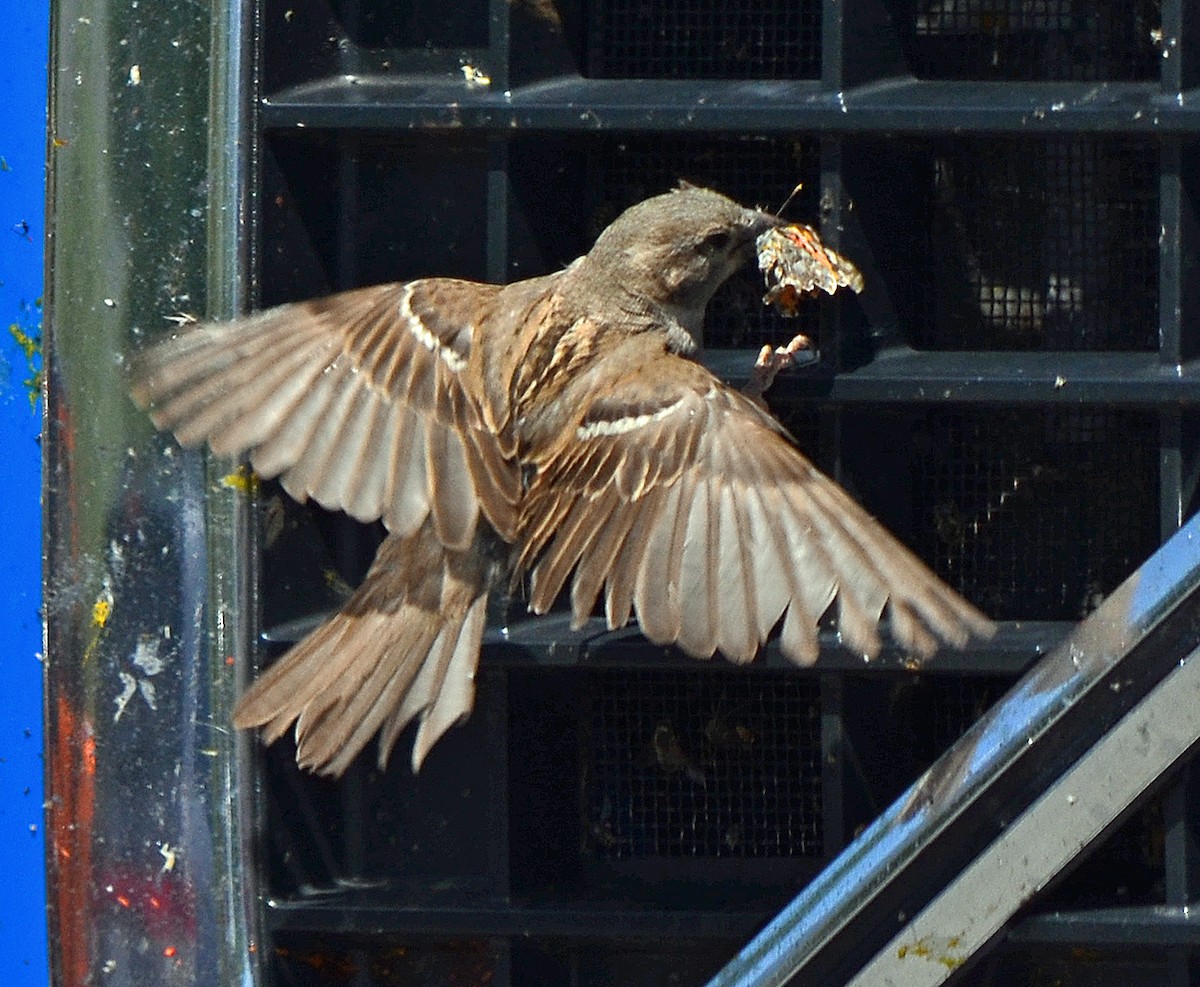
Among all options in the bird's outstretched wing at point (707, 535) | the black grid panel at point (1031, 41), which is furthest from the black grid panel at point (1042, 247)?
the bird's outstretched wing at point (707, 535)

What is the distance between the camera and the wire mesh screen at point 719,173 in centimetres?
329

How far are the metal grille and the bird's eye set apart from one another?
52 cm

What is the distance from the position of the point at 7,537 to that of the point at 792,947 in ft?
4.56

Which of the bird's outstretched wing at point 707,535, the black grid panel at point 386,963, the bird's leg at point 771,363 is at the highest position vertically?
the bird's leg at point 771,363

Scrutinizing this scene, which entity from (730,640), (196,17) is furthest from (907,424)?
(196,17)

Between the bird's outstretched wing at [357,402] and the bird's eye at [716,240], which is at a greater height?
the bird's eye at [716,240]

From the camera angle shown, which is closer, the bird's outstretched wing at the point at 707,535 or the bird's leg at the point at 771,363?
the bird's outstretched wing at the point at 707,535

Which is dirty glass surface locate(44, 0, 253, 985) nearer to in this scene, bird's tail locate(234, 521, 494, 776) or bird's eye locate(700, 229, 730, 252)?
bird's tail locate(234, 521, 494, 776)

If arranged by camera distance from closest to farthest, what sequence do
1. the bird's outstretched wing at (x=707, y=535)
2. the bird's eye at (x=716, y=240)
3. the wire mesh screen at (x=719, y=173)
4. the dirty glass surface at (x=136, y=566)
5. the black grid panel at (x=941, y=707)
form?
1. the bird's outstretched wing at (x=707, y=535)
2. the dirty glass surface at (x=136, y=566)
3. the black grid panel at (x=941, y=707)
4. the wire mesh screen at (x=719, y=173)
5. the bird's eye at (x=716, y=240)

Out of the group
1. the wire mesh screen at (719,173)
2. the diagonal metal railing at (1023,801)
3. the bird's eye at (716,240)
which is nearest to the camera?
the diagonal metal railing at (1023,801)

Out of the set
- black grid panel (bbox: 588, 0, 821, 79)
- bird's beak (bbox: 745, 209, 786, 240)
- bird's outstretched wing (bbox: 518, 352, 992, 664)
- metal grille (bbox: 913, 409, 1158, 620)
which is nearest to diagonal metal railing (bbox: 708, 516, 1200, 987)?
bird's outstretched wing (bbox: 518, 352, 992, 664)

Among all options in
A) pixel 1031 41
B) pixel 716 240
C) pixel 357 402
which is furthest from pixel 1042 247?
pixel 357 402

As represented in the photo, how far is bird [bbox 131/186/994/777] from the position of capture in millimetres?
3012

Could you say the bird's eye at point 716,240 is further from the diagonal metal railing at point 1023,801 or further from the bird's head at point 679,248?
the diagonal metal railing at point 1023,801
